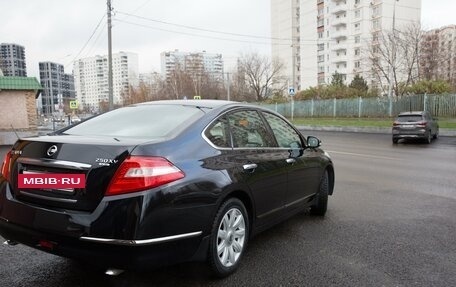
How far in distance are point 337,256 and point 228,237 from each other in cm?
124

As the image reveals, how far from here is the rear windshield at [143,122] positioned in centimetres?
367

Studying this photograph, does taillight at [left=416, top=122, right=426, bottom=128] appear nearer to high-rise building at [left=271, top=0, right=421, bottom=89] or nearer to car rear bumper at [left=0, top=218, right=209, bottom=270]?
car rear bumper at [left=0, top=218, right=209, bottom=270]

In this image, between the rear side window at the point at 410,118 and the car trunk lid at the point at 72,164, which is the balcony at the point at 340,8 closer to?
the rear side window at the point at 410,118

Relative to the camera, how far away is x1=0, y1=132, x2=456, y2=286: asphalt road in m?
3.63

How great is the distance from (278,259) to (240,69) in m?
73.3

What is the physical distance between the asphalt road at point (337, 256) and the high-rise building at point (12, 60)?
171 feet

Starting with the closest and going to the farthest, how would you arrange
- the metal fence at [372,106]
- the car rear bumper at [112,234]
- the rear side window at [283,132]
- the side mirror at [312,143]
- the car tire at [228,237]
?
1. the car rear bumper at [112,234]
2. the car tire at [228,237]
3. the rear side window at [283,132]
4. the side mirror at [312,143]
5. the metal fence at [372,106]

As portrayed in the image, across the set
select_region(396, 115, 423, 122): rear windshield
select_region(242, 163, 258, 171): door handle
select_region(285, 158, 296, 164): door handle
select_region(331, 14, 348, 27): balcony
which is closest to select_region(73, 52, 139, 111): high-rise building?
select_region(331, 14, 348, 27): balcony

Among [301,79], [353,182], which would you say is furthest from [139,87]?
[353,182]

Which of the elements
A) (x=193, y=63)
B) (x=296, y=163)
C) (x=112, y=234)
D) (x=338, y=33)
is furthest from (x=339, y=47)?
(x=112, y=234)

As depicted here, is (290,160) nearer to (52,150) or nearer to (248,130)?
(248,130)

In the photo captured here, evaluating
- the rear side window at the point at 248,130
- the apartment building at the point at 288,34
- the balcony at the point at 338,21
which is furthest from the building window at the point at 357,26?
the rear side window at the point at 248,130

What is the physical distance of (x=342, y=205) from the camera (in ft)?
21.1

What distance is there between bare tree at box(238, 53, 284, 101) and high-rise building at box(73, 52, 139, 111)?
22.8 meters
